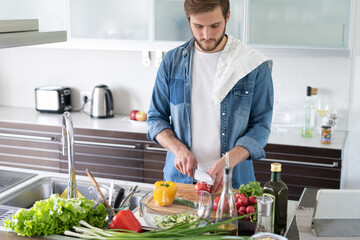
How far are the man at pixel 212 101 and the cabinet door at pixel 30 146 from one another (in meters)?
1.60

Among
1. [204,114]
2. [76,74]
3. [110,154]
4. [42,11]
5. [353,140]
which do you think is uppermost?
[42,11]

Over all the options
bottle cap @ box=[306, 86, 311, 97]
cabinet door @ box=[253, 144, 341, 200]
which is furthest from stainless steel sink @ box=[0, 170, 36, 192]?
bottle cap @ box=[306, 86, 311, 97]

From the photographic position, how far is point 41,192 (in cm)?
245

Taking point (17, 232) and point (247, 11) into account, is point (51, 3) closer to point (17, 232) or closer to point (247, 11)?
point (247, 11)

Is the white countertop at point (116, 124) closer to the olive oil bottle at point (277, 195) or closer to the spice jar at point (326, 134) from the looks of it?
the spice jar at point (326, 134)

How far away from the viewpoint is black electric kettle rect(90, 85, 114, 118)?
4129mm

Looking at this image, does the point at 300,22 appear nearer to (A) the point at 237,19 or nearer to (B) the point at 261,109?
(A) the point at 237,19

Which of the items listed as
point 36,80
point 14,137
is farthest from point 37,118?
point 36,80

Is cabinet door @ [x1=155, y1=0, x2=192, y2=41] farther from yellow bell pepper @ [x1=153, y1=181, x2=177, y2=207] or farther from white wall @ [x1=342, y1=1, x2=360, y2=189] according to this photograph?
yellow bell pepper @ [x1=153, y1=181, x2=177, y2=207]

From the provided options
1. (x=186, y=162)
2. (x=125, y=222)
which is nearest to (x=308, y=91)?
(x=186, y=162)

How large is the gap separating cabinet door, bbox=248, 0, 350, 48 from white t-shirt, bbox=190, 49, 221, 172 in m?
1.09

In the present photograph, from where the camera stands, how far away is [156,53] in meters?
4.05

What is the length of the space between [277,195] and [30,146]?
8.96 feet

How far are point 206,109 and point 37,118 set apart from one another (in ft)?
6.78
